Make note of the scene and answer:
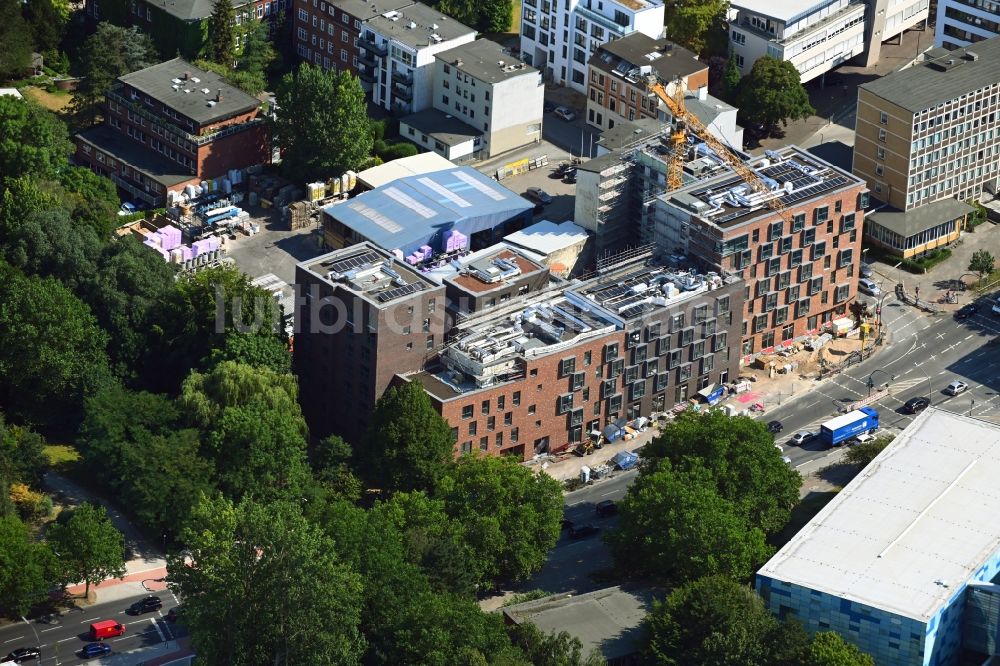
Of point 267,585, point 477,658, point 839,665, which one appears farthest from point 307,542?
point 839,665

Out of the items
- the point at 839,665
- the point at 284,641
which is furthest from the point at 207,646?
the point at 839,665

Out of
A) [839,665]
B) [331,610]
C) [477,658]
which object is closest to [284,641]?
[331,610]

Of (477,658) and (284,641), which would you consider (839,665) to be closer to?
(477,658)

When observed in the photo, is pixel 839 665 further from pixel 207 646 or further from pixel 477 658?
pixel 207 646

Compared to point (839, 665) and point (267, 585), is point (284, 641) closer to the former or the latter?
point (267, 585)

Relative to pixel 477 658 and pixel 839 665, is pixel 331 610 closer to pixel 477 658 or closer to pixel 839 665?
pixel 477 658

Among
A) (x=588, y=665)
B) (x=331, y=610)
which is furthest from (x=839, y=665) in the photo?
(x=331, y=610)
